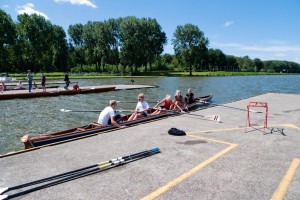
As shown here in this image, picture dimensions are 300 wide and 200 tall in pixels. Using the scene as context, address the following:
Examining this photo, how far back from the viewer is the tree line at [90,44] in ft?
249

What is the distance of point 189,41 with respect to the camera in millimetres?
92875

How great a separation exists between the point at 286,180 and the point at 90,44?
88492mm

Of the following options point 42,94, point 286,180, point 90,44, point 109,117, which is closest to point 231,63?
point 90,44

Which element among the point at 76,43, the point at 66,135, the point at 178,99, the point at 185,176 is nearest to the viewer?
the point at 185,176

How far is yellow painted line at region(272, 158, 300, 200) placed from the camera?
5523 millimetres

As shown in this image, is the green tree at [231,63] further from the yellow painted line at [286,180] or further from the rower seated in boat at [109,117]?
the yellow painted line at [286,180]

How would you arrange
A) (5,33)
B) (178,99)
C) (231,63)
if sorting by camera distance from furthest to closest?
(231,63)
(5,33)
(178,99)

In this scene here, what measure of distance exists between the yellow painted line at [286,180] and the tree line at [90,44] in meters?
75.0

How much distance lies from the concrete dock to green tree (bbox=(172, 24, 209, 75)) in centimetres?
8333

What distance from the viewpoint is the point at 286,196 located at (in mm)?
5473

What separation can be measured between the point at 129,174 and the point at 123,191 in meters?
0.86

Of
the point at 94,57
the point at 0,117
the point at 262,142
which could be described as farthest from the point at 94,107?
the point at 94,57

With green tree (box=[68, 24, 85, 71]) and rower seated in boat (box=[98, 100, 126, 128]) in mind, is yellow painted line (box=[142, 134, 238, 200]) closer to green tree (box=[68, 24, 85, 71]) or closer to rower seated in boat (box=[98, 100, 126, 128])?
rower seated in boat (box=[98, 100, 126, 128])

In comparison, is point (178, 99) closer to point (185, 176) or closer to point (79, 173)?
point (185, 176)
